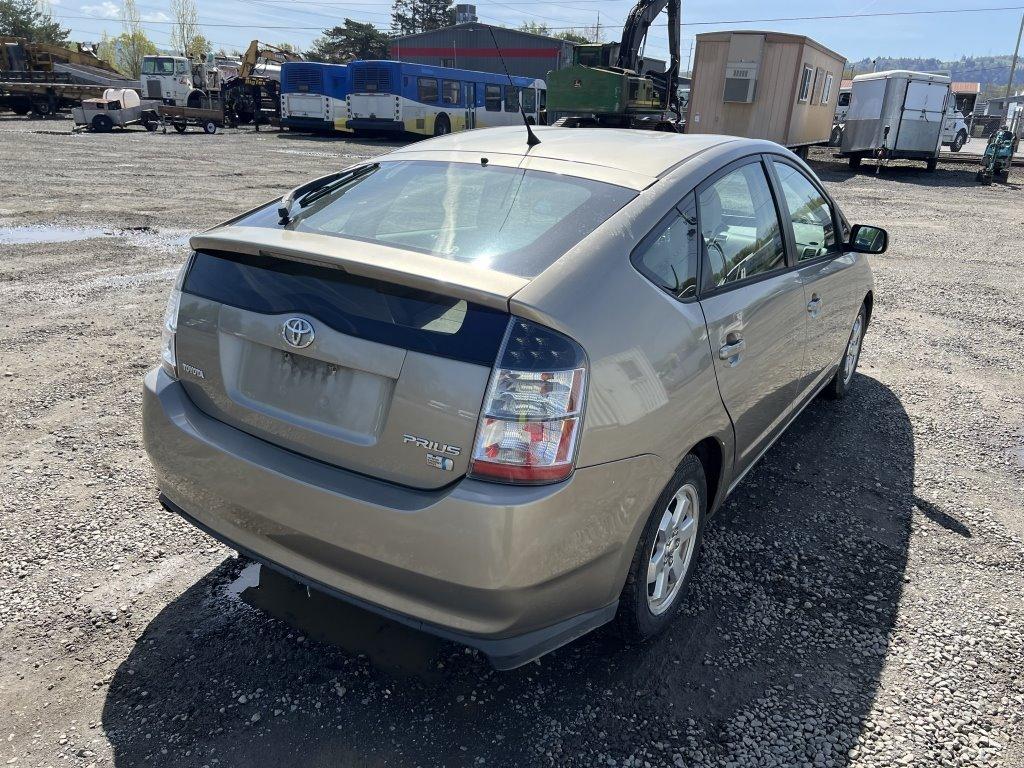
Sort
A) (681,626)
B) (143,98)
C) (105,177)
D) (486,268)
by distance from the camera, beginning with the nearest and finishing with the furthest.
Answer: (486,268)
(681,626)
(105,177)
(143,98)

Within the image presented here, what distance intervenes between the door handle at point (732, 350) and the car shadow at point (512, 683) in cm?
98

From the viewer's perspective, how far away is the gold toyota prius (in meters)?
1.94

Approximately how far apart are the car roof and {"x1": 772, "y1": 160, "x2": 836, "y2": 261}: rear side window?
49 cm

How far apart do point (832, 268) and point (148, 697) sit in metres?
3.66

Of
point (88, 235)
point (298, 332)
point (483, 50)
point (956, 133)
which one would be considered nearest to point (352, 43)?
point (483, 50)

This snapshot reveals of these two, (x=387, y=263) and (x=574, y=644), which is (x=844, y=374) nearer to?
(x=574, y=644)

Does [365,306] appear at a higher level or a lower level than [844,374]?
higher

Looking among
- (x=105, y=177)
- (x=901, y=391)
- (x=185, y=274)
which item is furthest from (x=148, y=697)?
(x=105, y=177)

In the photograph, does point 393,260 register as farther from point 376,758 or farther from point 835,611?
point 835,611

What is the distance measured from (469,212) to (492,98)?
1220 inches

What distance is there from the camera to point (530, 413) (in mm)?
1919

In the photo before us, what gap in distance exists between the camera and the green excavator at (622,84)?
23078mm

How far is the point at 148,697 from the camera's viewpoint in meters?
2.31

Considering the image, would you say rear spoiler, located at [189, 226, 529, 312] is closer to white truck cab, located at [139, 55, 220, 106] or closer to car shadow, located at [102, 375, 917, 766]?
car shadow, located at [102, 375, 917, 766]
